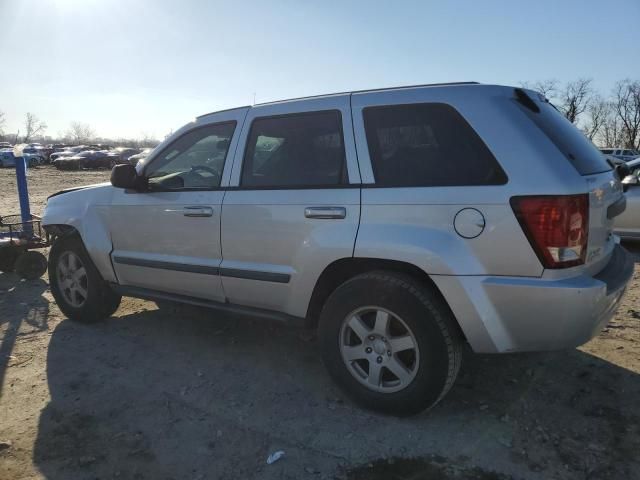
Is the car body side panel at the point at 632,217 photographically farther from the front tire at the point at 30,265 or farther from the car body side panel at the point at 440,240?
the front tire at the point at 30,265

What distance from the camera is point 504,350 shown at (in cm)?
270

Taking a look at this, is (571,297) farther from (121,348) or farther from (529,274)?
(121,348)

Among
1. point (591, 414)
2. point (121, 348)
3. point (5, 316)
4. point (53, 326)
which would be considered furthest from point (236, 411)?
point (5, 316)

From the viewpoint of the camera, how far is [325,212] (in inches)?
120

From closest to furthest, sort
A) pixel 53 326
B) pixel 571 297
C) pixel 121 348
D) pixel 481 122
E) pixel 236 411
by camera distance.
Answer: pixel 571 297
pixel 481 122
pixel 236 411
pixel 121 348
pixel 53 326

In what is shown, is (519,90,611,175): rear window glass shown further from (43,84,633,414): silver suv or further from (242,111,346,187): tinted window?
(242,111,346,187): tinted window

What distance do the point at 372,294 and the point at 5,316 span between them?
13.1ft

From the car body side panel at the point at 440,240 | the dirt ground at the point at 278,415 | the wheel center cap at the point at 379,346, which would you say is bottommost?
the dirt ground at the point at 278,415

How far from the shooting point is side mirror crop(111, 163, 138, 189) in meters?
3.89

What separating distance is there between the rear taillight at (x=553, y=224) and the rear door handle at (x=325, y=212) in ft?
3.16

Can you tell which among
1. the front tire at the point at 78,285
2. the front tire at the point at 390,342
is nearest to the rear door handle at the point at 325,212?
the front tire at the point at 390,342

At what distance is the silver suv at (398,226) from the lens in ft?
8.33

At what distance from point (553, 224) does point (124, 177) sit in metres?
3.05

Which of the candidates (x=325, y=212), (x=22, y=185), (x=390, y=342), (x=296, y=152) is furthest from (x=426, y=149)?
(x=22, y=185)
